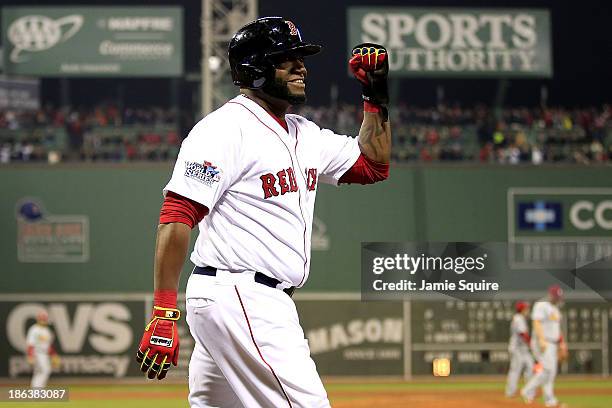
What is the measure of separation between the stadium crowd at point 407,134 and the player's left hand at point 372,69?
54.0 feet

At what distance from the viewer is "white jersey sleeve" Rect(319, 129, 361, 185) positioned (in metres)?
4.54

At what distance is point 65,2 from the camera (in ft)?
100

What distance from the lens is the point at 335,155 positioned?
181 inches

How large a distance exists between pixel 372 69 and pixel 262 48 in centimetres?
60

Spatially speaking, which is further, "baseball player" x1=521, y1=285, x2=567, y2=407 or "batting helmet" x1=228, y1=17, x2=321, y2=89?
"baseball player" x1=521, y1=285, x2=567, y2=407

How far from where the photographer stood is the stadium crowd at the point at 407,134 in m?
22.9

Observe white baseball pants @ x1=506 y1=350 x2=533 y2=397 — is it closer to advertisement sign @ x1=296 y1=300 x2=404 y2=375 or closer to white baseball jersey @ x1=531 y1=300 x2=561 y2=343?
white baseball jersey @ x1=531 y1=300 x2=561 y2=343

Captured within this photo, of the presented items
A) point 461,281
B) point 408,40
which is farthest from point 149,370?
point 408,40

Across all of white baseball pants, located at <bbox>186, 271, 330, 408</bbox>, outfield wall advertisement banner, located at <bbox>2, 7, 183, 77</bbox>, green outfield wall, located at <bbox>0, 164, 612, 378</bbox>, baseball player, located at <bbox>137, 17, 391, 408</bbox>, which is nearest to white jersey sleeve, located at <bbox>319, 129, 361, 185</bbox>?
baseball player, located at <bbox>137, 17, 391, 408</bbox>

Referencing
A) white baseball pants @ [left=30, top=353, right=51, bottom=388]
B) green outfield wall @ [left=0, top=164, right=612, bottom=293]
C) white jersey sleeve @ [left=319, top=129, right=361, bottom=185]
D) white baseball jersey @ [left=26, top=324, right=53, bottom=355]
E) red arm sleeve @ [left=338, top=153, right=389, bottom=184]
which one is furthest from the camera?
green outfield wall @ [left=0, top=164, right=612, bottom=293]

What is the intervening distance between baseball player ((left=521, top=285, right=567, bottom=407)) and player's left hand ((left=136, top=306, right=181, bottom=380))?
11.0 m

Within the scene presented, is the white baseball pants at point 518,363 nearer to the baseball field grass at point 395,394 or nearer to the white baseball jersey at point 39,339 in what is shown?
the baseball field grass at point 395,394

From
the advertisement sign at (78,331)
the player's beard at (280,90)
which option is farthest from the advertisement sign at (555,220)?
the player's beard at (280,90)

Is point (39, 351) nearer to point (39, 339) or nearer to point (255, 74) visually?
point (39, 339)
